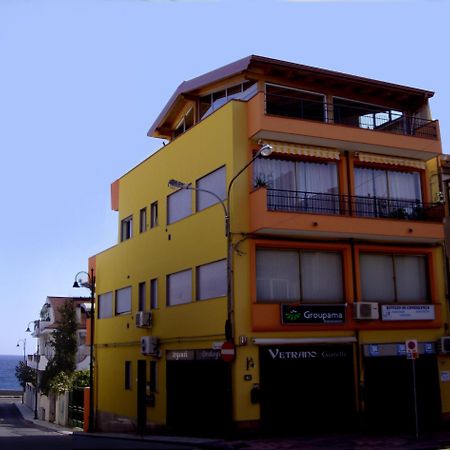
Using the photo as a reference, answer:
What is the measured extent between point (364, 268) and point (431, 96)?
875 cm

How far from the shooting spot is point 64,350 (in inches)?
2292

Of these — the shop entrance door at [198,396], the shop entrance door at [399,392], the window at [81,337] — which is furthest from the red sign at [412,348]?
the window at [81,337]

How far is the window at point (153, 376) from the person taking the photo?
27.6m

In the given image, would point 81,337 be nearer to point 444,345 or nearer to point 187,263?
point 187,263

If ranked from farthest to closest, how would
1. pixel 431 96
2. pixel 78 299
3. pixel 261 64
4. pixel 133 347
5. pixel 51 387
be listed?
pixel 78 299
pixel 51 387
pixel 133 347
pixel 431 96
pixel 261 64

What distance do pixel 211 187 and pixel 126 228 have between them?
10.7m

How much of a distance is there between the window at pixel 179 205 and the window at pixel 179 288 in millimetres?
2471

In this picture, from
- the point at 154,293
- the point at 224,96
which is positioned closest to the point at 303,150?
the point at 224,96

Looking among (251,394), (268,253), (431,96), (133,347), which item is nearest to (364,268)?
(268,253)

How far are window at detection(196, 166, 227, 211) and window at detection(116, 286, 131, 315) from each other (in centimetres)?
912

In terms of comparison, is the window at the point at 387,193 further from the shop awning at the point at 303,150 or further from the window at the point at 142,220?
the window at the point at 142,220

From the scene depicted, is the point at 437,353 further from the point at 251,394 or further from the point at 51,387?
the point at 51,387

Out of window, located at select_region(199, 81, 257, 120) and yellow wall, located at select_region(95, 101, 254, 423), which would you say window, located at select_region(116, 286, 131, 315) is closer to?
yellow wall, located at select_region(95, 101, 254, 423)

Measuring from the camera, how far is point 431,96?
27250 mm
